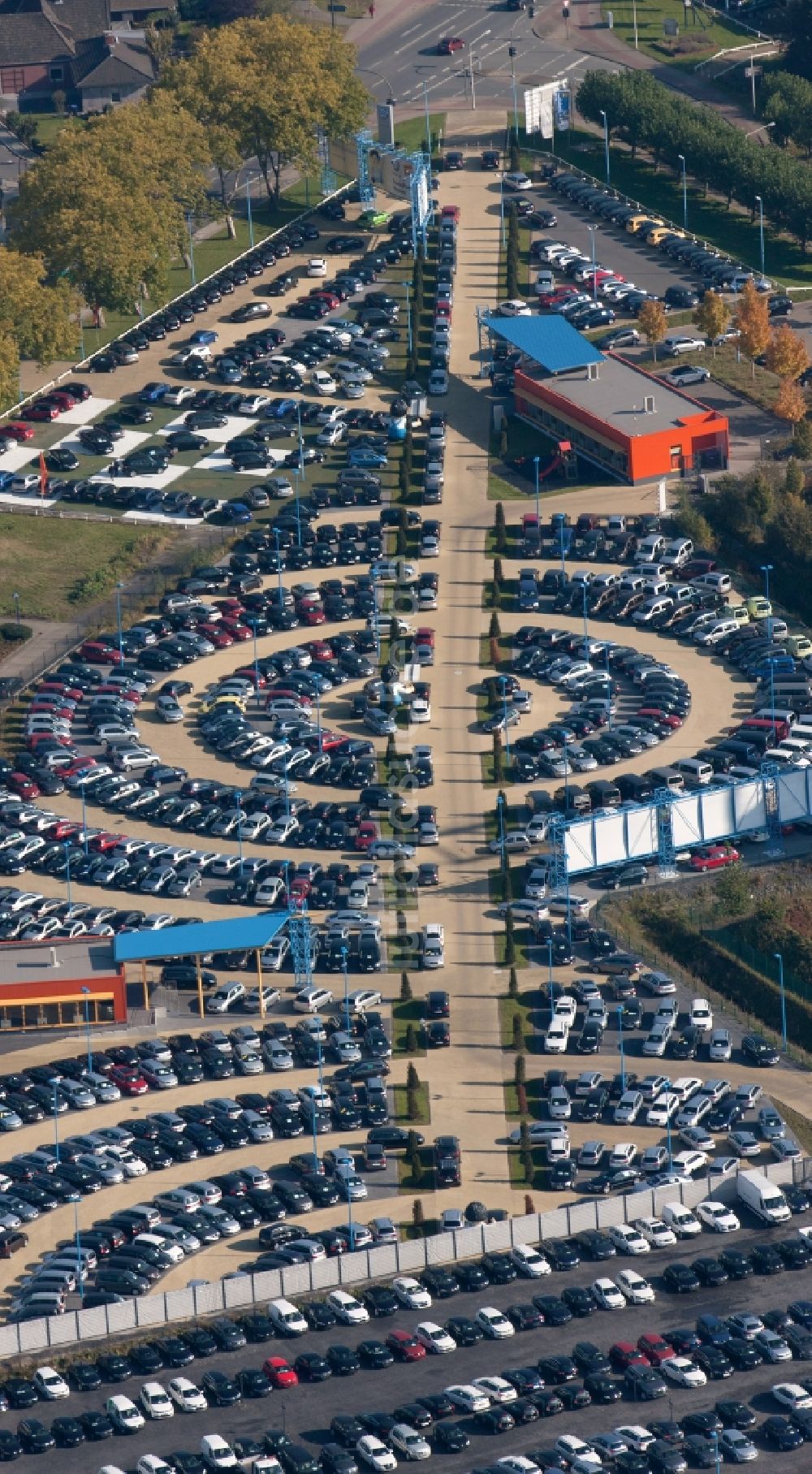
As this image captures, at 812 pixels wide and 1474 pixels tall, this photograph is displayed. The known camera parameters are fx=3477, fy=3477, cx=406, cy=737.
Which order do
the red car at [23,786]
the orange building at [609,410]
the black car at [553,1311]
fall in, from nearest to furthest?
the black car at [553,1311], the red car at [23,786], the orange building at [609,410]

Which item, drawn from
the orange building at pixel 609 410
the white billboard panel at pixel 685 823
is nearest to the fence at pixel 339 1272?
the white billboard panel at pixel 685 823

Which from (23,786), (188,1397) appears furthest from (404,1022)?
(23,786)

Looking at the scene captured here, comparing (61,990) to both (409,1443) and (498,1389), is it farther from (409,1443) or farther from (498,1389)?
(409,1443)

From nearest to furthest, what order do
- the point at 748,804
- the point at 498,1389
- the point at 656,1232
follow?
the point at 498,1389 < the point at 656,1232 < the point at 748,804

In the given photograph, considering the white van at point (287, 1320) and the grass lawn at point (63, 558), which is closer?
the white van at point (287, 1320)

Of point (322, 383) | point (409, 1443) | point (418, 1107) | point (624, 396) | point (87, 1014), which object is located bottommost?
point (409, 1443)

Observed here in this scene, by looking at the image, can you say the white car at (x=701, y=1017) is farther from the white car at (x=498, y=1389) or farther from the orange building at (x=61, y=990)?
the white car at (x=498, y=1389)

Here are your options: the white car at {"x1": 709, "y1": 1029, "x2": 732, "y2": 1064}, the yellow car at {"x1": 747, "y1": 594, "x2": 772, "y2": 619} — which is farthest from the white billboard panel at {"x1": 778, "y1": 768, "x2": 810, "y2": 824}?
the yellow car at {"x1": 747, "y1": 594, "x2": 772, "y2": 619}

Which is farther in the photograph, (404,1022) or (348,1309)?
(404,1022)
